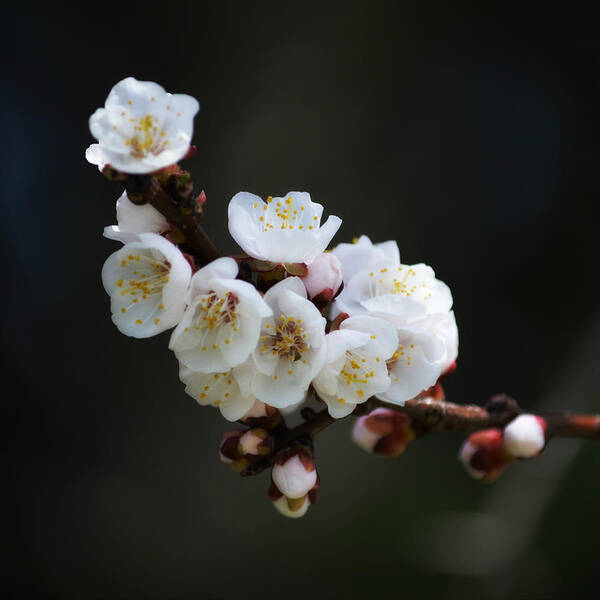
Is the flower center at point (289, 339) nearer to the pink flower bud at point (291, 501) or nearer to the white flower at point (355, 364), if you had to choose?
the white flower at point (355, 364)

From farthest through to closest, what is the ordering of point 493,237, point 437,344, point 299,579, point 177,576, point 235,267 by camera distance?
1. point 493,237
2. point 177,576
3. point 299,579
4. point 437,344
5. point 235,267

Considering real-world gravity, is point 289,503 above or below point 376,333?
below

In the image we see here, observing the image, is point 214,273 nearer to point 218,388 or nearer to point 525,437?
point 218,388

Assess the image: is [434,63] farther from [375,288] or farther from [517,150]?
[375,288]

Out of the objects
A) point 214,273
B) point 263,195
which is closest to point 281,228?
point 214,273

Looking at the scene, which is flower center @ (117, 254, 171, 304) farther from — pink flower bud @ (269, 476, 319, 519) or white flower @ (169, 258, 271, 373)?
pink flower bud @ (269, 476, 319, 519)

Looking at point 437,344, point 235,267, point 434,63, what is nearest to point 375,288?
point 437,344

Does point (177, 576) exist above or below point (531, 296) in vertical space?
below
